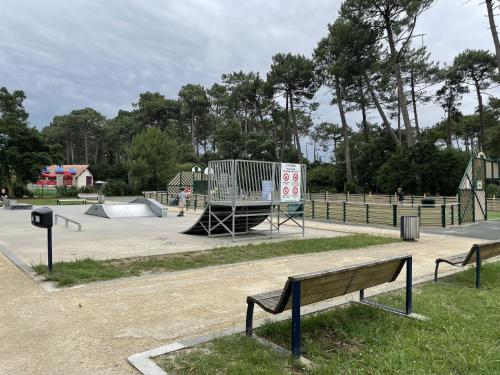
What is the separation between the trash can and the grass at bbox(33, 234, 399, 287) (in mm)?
479

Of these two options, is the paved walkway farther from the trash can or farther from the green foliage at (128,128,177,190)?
the green foliage at (128,128,177,190)

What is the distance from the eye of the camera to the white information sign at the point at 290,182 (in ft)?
42.1

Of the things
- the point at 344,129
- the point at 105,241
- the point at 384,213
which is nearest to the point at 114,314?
the point at 105,241

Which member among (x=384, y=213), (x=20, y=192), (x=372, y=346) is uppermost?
(x=20, y=192)

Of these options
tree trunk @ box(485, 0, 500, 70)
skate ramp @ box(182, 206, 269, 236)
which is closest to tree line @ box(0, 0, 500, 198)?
tree trunk @ box(485, 0, 500, 70)

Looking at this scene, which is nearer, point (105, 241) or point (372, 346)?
point (372, 346)

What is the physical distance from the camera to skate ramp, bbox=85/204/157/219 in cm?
2039

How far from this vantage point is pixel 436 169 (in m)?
38.4

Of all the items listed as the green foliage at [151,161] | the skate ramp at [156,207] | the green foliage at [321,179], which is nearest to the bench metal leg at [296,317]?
the skate ramp at [156,207]

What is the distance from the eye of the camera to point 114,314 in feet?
16.4

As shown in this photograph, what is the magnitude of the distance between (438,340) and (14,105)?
48.1 metres

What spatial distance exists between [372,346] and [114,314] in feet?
9.57

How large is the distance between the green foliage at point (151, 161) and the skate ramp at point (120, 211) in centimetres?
3107

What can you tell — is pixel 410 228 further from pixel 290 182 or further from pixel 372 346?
pixel 372 346
